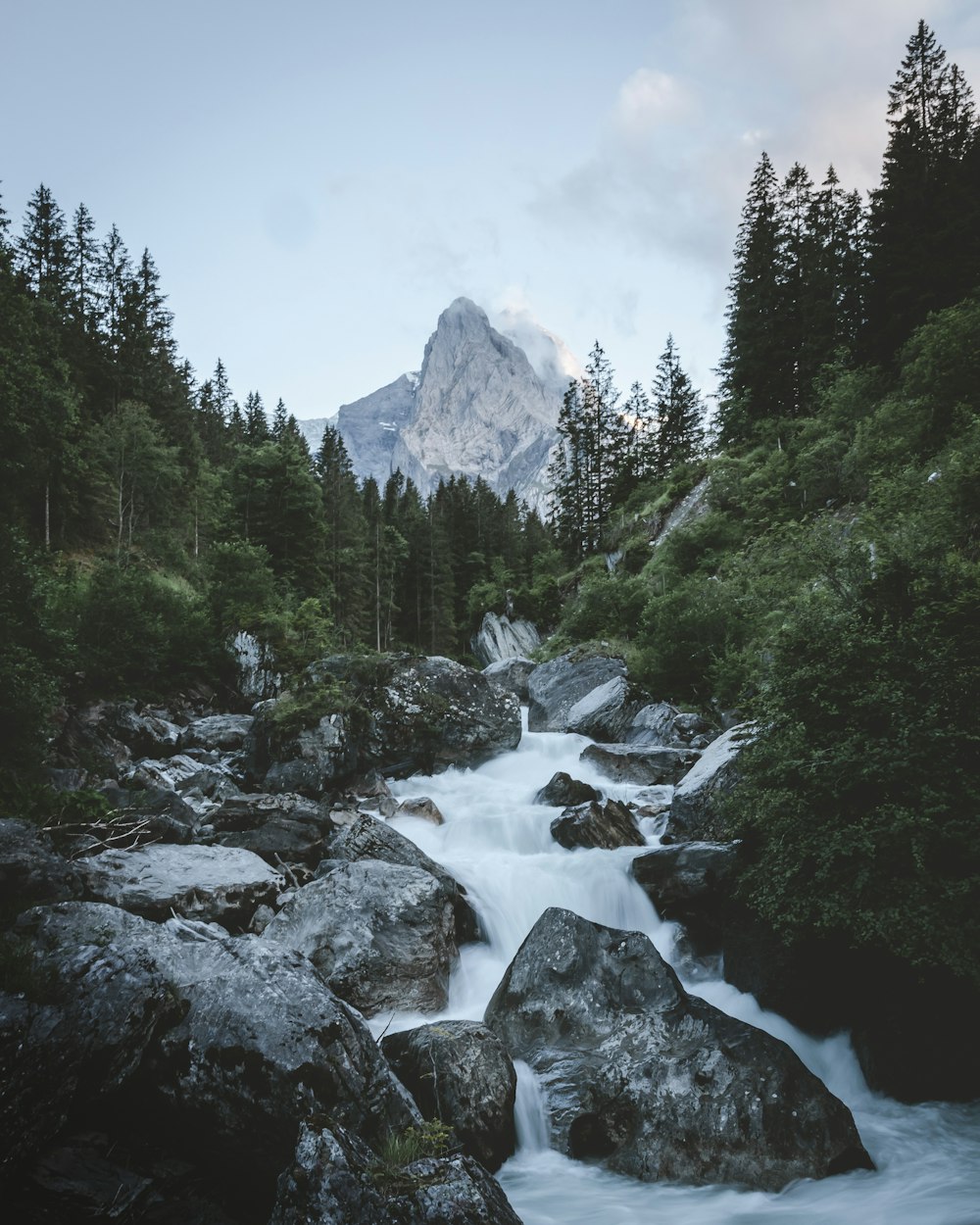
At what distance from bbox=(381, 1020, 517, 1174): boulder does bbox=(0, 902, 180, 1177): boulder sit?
260cm

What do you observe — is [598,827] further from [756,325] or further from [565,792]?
[756,325]

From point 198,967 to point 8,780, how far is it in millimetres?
6368

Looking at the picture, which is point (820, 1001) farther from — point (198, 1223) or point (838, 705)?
point (198, 1223)

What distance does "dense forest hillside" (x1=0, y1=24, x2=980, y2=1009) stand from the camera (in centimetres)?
727

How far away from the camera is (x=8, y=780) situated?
10.3 metres

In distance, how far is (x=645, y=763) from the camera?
54.8ft

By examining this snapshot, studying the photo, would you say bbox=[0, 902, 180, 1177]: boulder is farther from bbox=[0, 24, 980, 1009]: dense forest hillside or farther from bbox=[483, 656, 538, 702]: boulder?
bbox=[483, 656, 538, 702]: boulder

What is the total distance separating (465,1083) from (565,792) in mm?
9369

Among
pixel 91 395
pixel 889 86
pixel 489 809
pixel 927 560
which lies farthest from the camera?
pixel 91 395

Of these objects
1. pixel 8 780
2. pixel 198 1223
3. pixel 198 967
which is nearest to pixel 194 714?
pixel 8 780

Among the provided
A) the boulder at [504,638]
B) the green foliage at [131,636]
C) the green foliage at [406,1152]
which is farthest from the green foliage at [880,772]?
the boulder at [504,638]

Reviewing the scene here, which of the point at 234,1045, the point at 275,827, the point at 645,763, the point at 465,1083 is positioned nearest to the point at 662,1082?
the point at 465,1083

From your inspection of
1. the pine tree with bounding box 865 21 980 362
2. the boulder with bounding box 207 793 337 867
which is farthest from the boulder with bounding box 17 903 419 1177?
the pine tree with bounding box 865 21 980 362

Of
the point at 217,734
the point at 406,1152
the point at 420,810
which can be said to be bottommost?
the point at 406,1152
